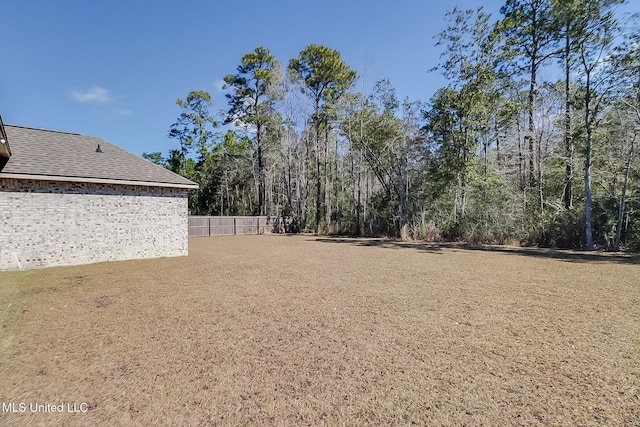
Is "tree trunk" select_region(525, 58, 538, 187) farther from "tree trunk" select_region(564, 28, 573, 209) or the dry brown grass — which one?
the dry brown grass

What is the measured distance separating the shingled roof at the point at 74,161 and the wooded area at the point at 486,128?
12.9 meters

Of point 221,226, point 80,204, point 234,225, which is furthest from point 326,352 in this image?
point 234,225

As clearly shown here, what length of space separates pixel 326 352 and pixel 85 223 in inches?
348

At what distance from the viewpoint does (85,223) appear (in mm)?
8469

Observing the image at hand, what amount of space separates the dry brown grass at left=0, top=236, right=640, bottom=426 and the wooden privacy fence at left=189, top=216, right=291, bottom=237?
13.0 meters

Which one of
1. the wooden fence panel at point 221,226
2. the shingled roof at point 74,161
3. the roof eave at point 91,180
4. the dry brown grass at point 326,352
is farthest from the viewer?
the wooden fence panel at point 221,226

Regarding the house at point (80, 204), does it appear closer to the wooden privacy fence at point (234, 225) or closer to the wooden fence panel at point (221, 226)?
the wooden privacy fence at point (234, 225)

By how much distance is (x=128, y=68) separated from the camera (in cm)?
1386

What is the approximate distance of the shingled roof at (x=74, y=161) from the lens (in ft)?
26.1

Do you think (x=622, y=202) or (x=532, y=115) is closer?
(x=622, y=202)

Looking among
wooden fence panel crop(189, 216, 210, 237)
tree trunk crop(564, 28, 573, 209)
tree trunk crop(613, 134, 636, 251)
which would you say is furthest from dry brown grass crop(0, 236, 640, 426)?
wooden fence panel crop(189, 216, 210, 237)

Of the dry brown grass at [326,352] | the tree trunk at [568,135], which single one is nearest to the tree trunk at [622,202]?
the tree trunk at [568,135]

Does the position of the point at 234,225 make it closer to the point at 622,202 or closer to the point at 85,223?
the point at 85,223

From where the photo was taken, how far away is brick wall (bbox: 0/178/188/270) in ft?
24.7
